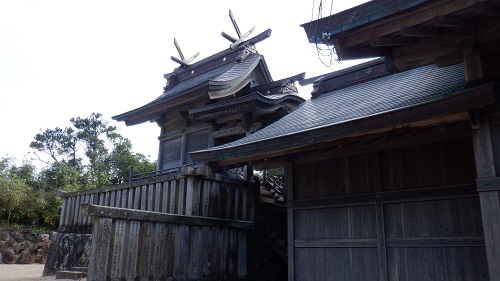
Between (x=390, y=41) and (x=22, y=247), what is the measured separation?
67.4 ft

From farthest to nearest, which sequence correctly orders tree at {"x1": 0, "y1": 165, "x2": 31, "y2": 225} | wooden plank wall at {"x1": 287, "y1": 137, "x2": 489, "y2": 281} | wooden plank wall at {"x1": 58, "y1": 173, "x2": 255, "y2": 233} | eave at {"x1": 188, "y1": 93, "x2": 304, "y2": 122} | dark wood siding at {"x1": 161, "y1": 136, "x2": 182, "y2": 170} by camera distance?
tree at {"x1": 0, "y1": 165, "x2": 31, "y2": 225}
dark wood siding at {"x1": 161, "y1": 136, "x2": 182, "y2": 170}
eave at {"x1": 188, "y1": 93, "x2": 304, "y2": 122}
wooden plank wall at {"x1": 58, "y1": 173, "x2": 255, "y2": 233}
wooden plank wall at {"x1": 287, "y1": 137, "x2": 489, "y2": 281}

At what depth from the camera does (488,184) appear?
176 inches

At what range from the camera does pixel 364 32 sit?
190 inches

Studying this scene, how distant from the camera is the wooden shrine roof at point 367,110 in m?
4.86

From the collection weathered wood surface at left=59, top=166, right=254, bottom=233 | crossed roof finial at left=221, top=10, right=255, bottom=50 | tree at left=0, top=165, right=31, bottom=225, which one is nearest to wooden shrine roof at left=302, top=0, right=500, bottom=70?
weathered wood surface at left=59, top=166, right=254, bottom=233

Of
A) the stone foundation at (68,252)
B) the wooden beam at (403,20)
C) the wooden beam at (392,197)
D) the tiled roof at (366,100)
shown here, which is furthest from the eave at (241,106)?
the wooden beam at (403,20)

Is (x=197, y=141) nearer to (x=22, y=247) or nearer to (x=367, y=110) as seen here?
(x=367, y=110)

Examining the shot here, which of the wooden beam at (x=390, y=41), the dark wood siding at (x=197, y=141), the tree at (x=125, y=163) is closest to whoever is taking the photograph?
the wooden beam at (x=390, y=41)

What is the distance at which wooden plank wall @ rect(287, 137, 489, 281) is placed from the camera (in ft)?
19.7

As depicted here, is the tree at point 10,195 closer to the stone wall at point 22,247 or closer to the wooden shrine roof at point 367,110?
the stone wall at point 22,247

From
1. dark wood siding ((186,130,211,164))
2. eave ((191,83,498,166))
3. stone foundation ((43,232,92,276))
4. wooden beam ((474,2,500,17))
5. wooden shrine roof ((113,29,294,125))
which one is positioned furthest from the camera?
dark wood siding ((186,130,211,164))

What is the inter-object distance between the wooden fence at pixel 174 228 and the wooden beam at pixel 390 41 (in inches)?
178

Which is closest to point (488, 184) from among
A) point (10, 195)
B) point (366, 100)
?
point (366, 100)

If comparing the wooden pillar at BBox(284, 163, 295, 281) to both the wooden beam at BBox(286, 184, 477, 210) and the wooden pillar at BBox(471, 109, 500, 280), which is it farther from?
the wooden pillar at BBox(471, 109, 500, 280)
